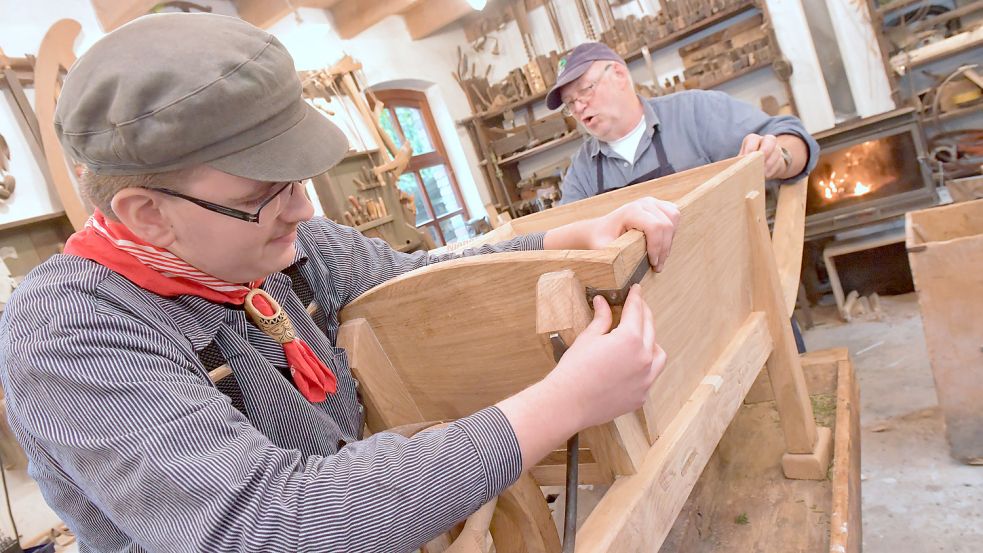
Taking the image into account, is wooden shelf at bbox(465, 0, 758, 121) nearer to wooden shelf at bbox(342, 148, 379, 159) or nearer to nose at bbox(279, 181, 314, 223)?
wooden shelf at bbox(342, 148, 379, 159)

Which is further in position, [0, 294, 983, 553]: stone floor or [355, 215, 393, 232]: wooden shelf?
[355, 215, 393, 232]: wooden shelf

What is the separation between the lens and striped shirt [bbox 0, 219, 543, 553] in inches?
24.7

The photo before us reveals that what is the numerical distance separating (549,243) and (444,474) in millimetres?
722

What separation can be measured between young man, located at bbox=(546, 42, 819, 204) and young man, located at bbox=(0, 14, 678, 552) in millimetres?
1616

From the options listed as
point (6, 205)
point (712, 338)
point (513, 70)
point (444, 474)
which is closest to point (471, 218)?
point (513, 70)

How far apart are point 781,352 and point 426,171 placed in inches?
196

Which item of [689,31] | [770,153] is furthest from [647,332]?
[689,31]

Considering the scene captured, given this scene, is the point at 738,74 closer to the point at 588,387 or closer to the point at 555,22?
the point at 555,22

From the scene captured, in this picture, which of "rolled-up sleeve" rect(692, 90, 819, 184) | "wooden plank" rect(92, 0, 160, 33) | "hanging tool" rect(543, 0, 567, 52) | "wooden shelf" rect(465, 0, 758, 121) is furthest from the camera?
"hanging tool" rect(543, 0, 567, 52)

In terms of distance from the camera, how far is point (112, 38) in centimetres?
75

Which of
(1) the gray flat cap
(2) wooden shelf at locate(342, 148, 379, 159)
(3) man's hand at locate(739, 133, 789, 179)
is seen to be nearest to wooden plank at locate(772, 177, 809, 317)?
(3) man's hand at locate(739, 133, 789, 179)

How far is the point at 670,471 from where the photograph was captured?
0.93 m

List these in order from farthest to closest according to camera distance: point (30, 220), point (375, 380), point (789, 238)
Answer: point (30, 220) < point (789, 238) < point (375, 380)

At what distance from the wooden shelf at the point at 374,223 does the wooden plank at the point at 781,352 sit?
3.10m
